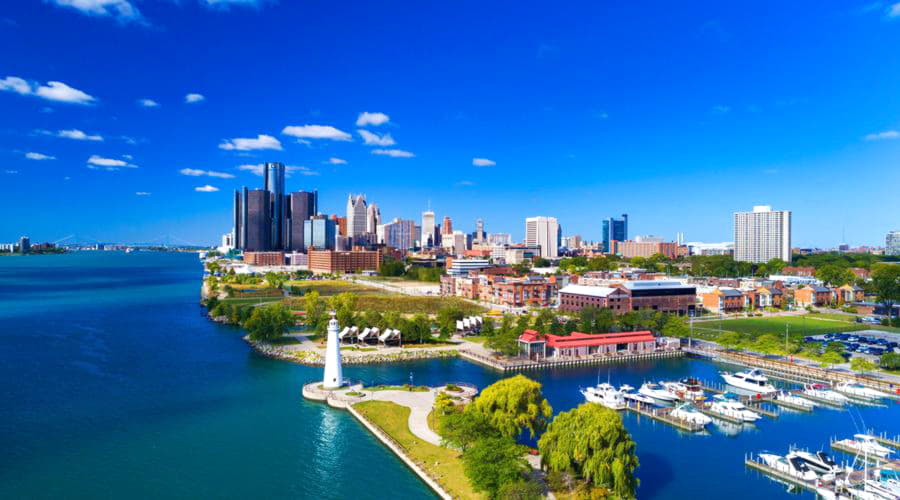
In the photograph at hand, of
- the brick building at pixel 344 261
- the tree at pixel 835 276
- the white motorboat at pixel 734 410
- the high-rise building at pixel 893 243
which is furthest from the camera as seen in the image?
the high-rise building at pixel 893 243

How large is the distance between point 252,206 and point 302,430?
17837 cm

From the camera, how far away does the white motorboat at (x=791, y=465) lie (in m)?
17.8

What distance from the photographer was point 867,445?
19.0 meters

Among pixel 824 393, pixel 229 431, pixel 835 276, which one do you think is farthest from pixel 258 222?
pixel 824 393

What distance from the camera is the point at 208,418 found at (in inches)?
910

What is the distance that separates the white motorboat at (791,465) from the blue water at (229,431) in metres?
0.88

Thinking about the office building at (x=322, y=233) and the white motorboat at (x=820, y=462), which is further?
the office building at (x=322, y=233)

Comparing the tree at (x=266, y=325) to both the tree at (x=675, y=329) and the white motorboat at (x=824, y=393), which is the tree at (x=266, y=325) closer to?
the tree at (x=675, y=329)

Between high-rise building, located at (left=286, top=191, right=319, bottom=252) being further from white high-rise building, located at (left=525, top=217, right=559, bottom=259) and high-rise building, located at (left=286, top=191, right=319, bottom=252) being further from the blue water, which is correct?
the blue water

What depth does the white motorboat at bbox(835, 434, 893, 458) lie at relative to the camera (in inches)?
756

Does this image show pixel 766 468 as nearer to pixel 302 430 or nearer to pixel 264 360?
pixel 302 430

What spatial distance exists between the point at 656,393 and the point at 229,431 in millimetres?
19583

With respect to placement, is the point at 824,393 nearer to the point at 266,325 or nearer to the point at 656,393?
the point at 656,393

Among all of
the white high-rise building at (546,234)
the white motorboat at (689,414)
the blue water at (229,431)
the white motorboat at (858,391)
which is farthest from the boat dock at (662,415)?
the white high-rise building at (546,234)
